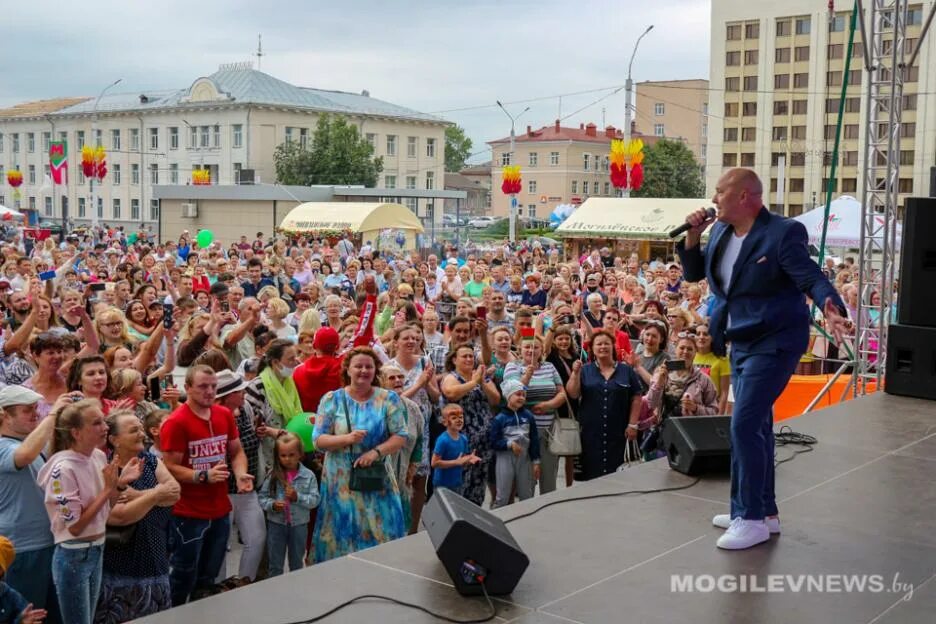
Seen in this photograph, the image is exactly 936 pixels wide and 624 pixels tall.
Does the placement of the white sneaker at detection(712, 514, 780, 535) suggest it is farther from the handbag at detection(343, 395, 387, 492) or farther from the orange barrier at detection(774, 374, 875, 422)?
the orange barrier at detection(774, 374, 875, 422)

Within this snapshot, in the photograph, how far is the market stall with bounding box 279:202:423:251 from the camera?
32219mm

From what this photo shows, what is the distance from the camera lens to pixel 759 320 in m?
4.07

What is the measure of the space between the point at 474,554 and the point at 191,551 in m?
2.05

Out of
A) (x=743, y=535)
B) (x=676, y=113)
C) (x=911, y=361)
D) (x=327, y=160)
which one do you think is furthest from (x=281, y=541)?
(x=676, y=113)

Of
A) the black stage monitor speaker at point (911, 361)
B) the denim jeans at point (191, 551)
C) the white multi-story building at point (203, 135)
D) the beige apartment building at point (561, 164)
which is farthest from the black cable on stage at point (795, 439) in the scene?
the beige apartment building at point (561, 164)

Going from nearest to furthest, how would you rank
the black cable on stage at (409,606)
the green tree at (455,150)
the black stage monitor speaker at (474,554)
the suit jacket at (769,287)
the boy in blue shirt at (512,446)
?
the black cable on stage at (409,606) < the black stage monitor speaker at (474,554) < the suit jacket at (769,287) < the boy in blue shirt at (512,446) < the green tree at (455,150)

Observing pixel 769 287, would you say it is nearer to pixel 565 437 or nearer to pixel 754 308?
pixel 754 308

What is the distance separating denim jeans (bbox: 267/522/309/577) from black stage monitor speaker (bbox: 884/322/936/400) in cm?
463

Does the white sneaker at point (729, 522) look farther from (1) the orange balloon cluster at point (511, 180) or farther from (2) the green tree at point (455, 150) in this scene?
(2) the green tree at point (455, 150)

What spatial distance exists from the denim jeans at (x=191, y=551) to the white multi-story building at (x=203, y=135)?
54544 millimetres

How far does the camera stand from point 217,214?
40.5 m

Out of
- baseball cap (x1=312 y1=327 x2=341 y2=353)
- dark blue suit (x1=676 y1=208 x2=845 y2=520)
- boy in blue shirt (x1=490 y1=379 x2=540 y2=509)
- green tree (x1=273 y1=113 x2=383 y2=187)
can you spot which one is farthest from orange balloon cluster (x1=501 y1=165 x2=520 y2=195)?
dark blue suit (x1=676 y1=208 x2=845 y2=520)

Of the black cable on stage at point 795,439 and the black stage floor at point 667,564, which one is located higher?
the black cable on stage at point 795,439

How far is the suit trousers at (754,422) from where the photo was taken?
13.5 ft
